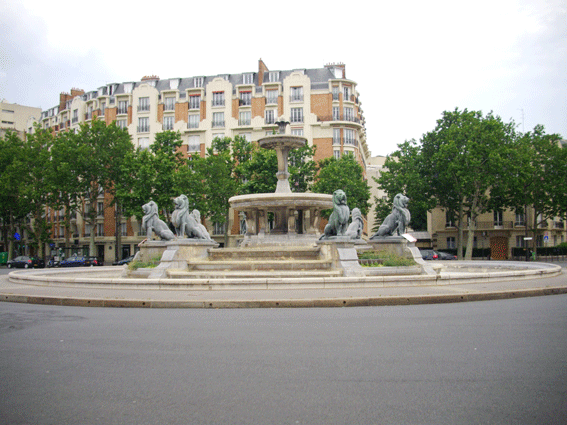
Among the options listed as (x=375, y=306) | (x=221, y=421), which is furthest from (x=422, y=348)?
(x=375, y=306)

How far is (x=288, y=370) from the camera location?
515cm

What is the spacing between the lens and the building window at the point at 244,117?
64.4 meters

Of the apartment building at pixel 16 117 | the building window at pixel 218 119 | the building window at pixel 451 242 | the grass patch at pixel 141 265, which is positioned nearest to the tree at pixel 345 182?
the building window at pixel 451 242

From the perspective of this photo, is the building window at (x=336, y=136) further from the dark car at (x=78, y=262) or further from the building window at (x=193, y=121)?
the dark car at (x=78, y=262)

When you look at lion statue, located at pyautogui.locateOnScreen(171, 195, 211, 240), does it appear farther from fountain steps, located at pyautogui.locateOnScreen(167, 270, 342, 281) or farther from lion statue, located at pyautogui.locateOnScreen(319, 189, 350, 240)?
lion statue, located at pyautogui.locateOnScreen(319, 189, 350, 240)

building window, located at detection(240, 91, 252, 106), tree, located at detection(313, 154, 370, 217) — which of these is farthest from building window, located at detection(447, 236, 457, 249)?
building window, located at detection(240, 91, 252, 106)

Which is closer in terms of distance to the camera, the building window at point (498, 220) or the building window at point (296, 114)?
the building window at point (498, 220)

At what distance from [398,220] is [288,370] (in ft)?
44.2

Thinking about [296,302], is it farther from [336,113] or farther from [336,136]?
[336,113]

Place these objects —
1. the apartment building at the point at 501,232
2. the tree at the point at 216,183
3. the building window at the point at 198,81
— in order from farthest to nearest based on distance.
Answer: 1. the building window at the point at 198,81
2. the apartment building at the point at 501,232
3. the tree at the point at 216,183

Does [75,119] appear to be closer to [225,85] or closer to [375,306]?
[225,85]

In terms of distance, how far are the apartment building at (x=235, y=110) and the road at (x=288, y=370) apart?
2099 inches

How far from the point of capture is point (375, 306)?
10625 millimetres

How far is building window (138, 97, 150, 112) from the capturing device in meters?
67.5
